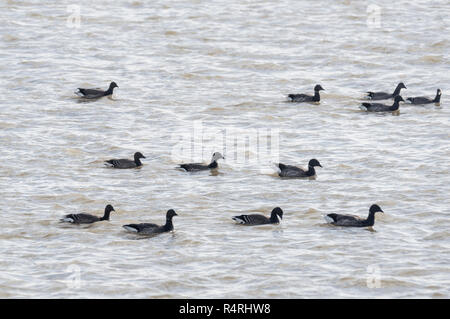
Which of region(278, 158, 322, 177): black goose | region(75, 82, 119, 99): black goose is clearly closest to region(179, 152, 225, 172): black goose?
region(278, 158, 322, 177): black goose

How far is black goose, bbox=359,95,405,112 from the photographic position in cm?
3681

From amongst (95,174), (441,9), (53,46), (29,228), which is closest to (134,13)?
(53,46)

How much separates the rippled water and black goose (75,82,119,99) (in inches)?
13.8

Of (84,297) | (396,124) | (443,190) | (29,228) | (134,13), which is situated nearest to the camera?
(84,297)

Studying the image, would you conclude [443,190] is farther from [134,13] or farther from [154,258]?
[134,13]

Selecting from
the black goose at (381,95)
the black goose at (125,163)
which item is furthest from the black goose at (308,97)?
the black goose at (125,163)

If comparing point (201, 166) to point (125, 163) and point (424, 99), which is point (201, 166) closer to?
point (125, 163)

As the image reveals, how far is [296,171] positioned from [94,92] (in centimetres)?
1020

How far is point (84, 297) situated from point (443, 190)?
1101 cm

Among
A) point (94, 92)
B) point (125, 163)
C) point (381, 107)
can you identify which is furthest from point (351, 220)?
point (94, 92)

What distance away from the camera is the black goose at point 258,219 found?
26094 mm

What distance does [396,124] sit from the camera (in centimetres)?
3588

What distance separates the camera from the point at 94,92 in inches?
1485

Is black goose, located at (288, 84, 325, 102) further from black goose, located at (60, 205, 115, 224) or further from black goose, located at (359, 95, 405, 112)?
black goose, located at (60, 205, 115, 224)
